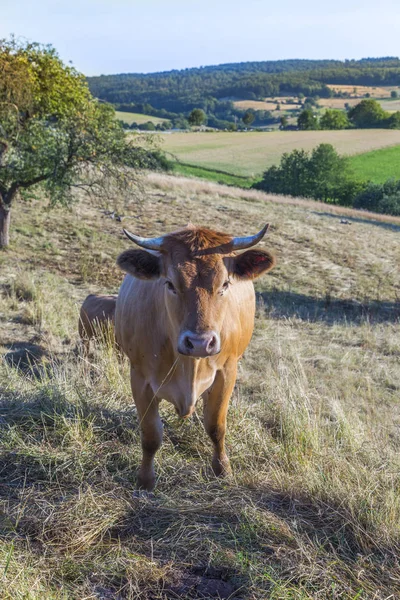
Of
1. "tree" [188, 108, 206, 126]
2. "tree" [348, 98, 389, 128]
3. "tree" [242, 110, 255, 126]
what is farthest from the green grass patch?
"tree" [348, 98, 389, 128]

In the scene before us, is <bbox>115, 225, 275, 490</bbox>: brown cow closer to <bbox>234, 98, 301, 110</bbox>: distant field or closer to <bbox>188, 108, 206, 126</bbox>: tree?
<bbox>188, 108, 206, 126</bbox>: tree

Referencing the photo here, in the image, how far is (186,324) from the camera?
4.10 meters

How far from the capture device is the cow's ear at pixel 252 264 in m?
4.78

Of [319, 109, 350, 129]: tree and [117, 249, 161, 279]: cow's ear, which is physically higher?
[117, 249, 161, 279]: cow's ear

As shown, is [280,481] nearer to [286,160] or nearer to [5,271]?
[5,271]

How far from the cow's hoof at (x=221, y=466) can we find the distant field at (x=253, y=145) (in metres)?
67.9

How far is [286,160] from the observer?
69.9 metres

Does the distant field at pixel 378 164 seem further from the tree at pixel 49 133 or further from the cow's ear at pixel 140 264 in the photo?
the cow's ear at pixel 140 264

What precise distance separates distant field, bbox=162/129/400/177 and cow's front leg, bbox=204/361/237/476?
222 ft

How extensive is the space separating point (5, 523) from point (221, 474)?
1.79 metres

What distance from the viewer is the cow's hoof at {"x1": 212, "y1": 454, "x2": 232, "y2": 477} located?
483cm

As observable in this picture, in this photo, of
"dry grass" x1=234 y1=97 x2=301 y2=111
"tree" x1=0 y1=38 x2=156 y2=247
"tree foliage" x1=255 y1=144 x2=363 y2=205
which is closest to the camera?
"tree" x1=0 y1=38 x2=156 y2=247

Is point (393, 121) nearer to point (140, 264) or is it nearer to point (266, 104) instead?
point (266, 104)

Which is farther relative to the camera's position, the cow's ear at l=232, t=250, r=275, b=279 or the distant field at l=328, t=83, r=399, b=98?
the distant field at l=328, t=83, r=399, b=98
